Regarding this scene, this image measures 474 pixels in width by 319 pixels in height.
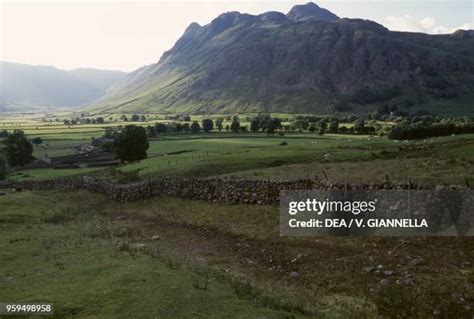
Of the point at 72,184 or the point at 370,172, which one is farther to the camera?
the point at 72,184

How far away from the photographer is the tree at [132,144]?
100000 millimetres

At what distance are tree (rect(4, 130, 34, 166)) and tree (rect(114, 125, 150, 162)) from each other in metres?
36.0

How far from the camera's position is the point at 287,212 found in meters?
31.3

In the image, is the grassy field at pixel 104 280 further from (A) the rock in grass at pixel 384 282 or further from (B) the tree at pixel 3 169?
(B) the tree at pixel 3 169

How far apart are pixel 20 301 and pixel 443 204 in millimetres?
22006

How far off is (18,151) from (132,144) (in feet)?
138

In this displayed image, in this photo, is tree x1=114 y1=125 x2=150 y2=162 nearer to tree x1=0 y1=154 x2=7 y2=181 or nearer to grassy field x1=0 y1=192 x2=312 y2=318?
tree x1=0 y1=154 x2=7 y2=181

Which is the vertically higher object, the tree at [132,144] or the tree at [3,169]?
the tree at [132,144]

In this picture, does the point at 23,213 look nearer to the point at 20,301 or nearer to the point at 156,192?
the point at 156,192

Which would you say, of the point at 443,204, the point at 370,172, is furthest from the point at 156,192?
the point at 443,204

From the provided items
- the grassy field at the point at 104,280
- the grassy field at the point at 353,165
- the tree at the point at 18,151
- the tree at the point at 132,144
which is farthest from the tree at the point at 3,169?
the grassy field at the point at 104,280

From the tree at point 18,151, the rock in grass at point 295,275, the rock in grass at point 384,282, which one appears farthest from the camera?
the tree at point 18,151

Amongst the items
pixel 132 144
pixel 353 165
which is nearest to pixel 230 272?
pixel 353 165

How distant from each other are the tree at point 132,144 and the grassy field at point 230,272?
66046 mm
